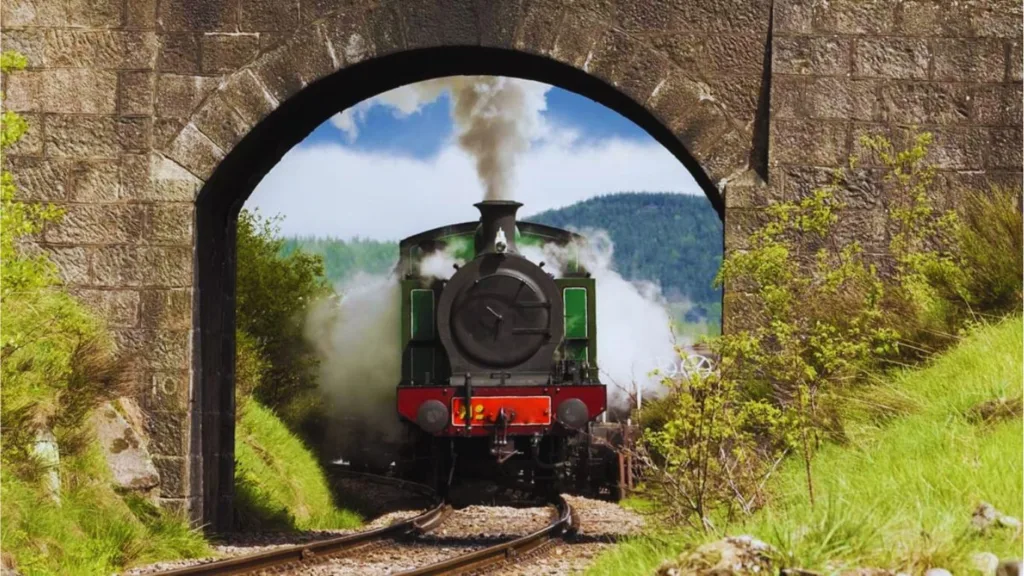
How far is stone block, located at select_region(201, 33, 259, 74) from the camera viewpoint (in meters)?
10.9

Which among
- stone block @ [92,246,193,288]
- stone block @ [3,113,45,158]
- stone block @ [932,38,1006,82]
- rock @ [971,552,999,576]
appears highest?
stone block @ [932,38,1006,82]

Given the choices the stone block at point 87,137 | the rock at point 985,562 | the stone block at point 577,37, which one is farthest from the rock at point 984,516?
the stone block at point 87,137

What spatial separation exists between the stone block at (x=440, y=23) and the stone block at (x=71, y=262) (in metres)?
2.81

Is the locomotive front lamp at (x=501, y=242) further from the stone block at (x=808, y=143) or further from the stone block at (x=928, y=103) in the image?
the stone block at (x=928, y=103)

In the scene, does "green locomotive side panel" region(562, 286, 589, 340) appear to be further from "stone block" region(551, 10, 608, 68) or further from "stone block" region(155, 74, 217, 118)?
"stone block" region(155, 74, 217, 118)

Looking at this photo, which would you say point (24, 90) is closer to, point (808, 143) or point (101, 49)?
point (101, 49)

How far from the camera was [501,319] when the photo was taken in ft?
53.8

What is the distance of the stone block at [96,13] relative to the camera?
35.9ft

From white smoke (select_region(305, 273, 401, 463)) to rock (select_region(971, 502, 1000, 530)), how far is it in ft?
54.0

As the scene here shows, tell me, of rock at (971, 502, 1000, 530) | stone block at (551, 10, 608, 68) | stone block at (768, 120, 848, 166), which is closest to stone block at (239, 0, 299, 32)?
stone block at (551, 10, 608, 68)

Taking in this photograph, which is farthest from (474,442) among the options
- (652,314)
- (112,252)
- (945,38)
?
(652,314)

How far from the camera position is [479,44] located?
10.9m

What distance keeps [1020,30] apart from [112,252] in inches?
261

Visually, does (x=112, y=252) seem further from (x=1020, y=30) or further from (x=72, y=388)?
(x=1020, y=30)
